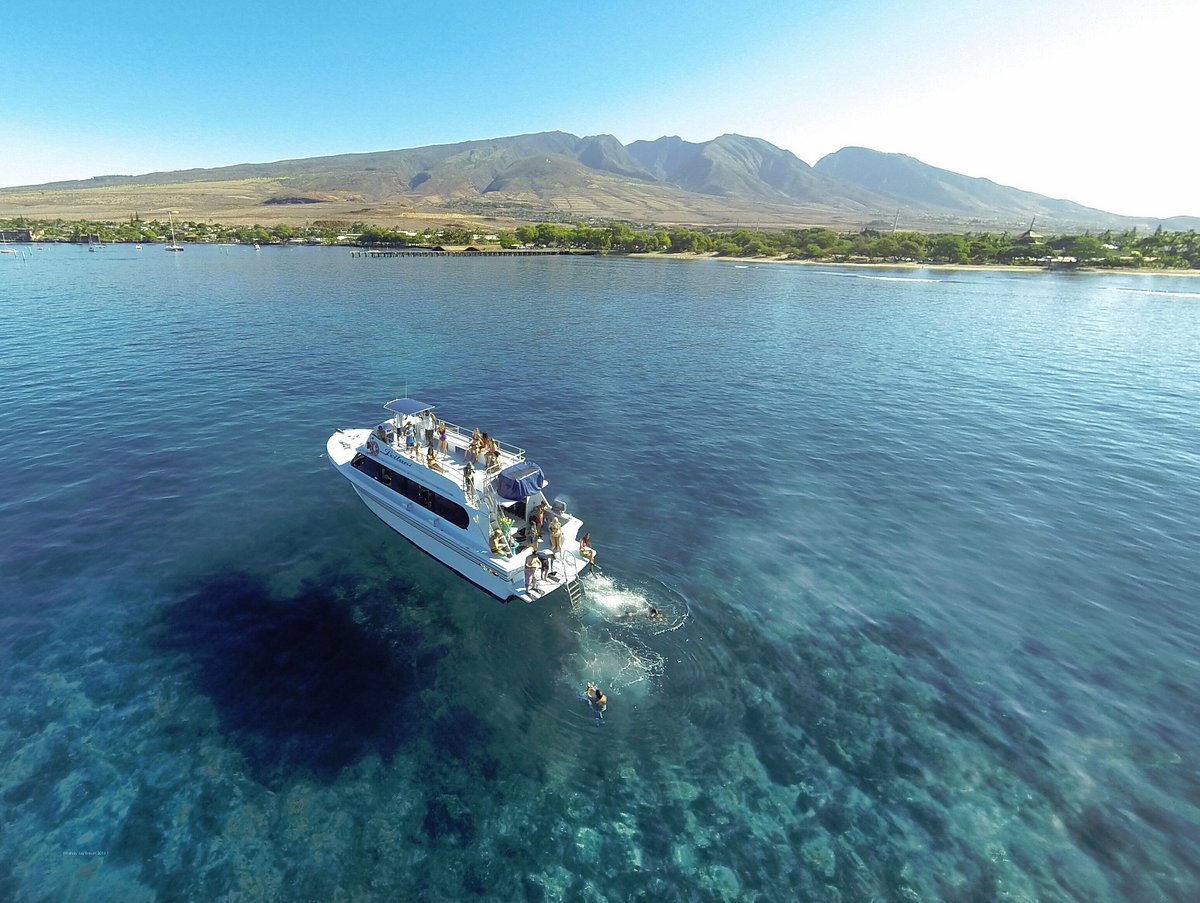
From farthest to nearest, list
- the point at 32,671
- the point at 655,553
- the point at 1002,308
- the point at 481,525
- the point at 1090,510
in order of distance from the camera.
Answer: the point at 1002,308
the point at 1090,510
the point at 655,553
the point at 481,525
the point at 32,671

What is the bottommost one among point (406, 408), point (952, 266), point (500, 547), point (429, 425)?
point (500, 547)

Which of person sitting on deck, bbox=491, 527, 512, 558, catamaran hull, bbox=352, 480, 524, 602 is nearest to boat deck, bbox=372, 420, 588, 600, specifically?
person sitting on deck, bbox=491, 527, 512, 558

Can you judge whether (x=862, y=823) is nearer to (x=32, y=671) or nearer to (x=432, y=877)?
(x=432, y=877)

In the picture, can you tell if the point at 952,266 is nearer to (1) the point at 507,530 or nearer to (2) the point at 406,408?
(2) the point at 406,408

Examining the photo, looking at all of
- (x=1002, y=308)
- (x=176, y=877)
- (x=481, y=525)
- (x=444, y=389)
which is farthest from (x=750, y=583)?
(x=1002, y=308)

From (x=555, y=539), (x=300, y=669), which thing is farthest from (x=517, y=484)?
(x=300, y=669)

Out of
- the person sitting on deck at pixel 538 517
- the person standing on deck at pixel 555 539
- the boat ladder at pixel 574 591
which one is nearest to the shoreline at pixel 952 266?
the person sitting on deck at pixel 538 517

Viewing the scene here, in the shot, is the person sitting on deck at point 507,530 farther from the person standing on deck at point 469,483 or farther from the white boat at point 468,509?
the person standing on deck at point 469,483
